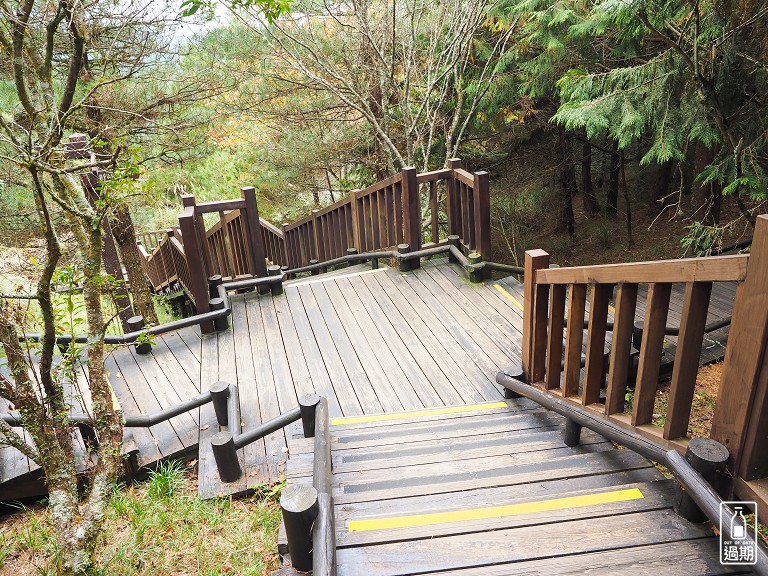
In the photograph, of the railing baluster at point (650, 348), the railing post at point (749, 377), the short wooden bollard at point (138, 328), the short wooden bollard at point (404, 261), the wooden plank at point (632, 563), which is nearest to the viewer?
the railing post at point (749, 377)

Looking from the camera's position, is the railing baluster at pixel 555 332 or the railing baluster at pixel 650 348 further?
the railing baluster at pixel 555 332

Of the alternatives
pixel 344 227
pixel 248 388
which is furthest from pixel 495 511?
pixel 344 227

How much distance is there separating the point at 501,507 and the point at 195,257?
12.0 feet

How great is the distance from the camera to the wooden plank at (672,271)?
1849 millimetres

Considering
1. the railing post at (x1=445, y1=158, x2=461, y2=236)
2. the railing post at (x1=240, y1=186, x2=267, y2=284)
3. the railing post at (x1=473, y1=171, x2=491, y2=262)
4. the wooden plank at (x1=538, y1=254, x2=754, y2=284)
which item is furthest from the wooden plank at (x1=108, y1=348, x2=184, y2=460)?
the railing post at (x1=445, y1=158, x2=461, y2=236)

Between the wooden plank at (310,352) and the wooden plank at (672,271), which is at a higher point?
the wooden plank at (672,271)

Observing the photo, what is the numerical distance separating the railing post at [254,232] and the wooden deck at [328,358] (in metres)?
0.35

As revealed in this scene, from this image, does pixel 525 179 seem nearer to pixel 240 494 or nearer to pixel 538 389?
pixel 538 389

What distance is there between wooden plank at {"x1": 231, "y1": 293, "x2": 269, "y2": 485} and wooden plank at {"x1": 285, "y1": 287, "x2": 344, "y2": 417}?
0.38 metres

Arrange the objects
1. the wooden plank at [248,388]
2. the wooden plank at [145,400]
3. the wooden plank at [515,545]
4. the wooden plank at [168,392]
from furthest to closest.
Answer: the wooden plank at [168,392], the wooden plank at [145,400], the wooden plank at [248,388], the wooden plank at [515,545]

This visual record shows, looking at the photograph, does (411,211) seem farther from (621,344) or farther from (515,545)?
(515,545)

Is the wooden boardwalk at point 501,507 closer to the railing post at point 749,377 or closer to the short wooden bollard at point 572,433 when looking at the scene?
the short wooden bollard at point 572,433

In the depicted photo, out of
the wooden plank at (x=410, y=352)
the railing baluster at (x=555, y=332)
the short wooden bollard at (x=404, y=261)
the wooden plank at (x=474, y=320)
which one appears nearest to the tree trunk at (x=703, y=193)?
the wooden plank at (x=474, y=320)

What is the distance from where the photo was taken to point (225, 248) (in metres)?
6.70
